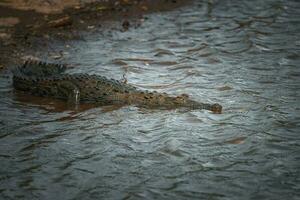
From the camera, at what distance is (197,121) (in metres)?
6.00

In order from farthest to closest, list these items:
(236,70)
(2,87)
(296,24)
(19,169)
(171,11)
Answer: (171,11)
(296,24)
(236,70)
(2,87)
(19,169)

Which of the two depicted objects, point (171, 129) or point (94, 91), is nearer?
point (171, 129)

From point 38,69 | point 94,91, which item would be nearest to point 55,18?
point 38,69

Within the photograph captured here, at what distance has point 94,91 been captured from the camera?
262 inches

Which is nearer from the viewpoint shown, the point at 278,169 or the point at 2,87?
the point at 278,169

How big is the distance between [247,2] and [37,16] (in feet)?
16.0

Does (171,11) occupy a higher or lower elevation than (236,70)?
higher

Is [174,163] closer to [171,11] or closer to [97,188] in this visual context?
[97,188]

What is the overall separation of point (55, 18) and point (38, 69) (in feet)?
9.04

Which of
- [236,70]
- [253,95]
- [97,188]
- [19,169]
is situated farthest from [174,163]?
[236,70]

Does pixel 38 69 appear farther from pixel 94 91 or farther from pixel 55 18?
pixel 55 18

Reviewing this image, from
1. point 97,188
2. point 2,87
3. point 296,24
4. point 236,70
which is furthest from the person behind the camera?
point 296,24

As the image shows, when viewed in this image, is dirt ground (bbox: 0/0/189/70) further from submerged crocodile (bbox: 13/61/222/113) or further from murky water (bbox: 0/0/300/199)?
submerged crocodile (bbox: 13/61/222/113)

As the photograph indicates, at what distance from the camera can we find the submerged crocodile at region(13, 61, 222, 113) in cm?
642
